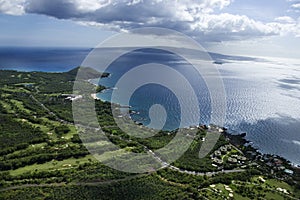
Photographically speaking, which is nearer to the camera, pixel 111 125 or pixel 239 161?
pixel 239 161

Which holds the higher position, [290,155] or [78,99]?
[78,99]

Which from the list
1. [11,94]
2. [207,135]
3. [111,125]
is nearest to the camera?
[207,135]

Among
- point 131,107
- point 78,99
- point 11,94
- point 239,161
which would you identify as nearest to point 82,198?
point 239,161

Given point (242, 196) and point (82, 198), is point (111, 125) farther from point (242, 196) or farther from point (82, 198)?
point (242, 196)

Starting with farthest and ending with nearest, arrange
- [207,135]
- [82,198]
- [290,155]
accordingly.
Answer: [207,135]
[290,155]
[82,198]

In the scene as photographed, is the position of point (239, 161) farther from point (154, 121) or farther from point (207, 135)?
point (154, 121)

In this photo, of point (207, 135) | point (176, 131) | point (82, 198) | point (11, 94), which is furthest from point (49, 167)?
point (11, 94)
